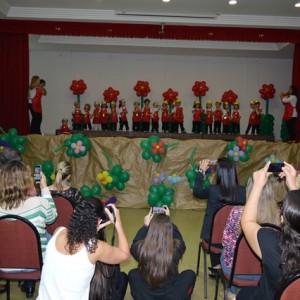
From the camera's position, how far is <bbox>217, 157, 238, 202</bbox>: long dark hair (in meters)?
3.12

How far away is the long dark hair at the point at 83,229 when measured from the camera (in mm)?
1716

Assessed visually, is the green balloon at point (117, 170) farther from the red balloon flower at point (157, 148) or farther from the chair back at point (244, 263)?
the chair back at point (244, 263)

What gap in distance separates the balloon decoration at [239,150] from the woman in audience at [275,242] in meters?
3.84

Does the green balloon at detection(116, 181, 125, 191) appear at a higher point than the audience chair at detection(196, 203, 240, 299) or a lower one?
lower

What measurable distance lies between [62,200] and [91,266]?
1226 millimetres

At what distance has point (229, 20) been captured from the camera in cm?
772

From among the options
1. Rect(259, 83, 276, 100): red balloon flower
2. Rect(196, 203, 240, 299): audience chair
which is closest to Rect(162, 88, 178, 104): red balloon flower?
Rect(259, 83, 276, 100): red balloon flower

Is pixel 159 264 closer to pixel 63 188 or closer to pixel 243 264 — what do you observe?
pixel 243 264

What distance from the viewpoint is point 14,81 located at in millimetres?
8000

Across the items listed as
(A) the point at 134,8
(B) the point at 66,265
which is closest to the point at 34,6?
(A) the point at 134,8

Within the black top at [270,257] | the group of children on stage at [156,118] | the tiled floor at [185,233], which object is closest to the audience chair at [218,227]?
the tiled floor at [185,233]

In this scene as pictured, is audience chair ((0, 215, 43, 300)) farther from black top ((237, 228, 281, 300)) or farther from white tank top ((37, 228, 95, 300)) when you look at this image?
black top ((237, 228, 281, 300))

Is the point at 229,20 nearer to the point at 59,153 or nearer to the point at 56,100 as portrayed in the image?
the point at 59,153

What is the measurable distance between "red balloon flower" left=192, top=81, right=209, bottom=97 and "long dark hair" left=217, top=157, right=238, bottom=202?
798 centimetres
